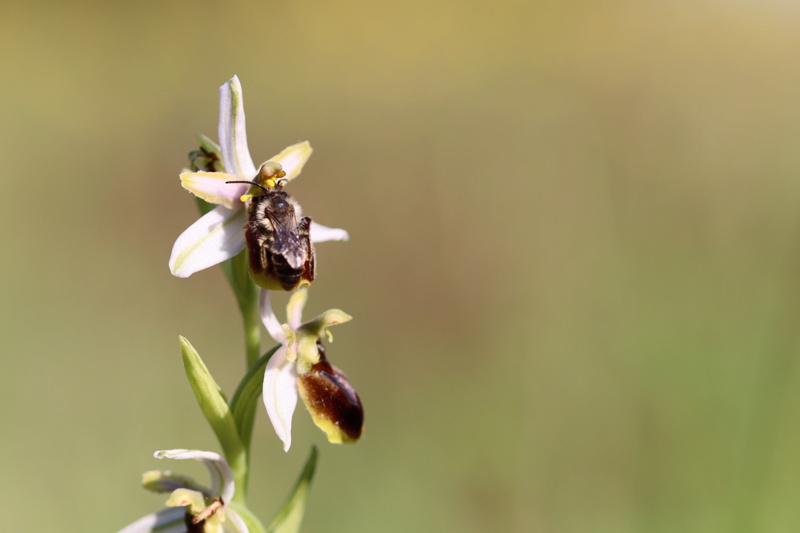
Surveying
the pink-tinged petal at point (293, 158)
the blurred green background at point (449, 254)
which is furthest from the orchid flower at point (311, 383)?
the blurred green background at point (449, 254)

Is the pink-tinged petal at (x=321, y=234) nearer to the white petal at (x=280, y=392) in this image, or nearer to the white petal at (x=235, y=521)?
the white petal at (x=280, y=392)

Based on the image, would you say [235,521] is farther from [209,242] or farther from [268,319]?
[209,242]

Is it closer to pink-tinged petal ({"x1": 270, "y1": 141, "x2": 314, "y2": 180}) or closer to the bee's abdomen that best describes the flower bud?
the bee's abdomen

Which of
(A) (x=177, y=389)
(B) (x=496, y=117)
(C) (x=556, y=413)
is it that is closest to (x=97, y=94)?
(B) (x=496, y=117)

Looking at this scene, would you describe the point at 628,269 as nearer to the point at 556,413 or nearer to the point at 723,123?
the point at 556,413

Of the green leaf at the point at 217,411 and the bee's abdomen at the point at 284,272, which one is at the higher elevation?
the bee's abdomen at the point at 284,272

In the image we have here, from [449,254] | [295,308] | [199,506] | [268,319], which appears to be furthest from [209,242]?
[449,254]

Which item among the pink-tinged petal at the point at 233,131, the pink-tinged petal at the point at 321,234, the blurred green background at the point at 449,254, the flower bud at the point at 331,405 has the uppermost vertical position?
the pink-tinged petal at the point at 233,131
